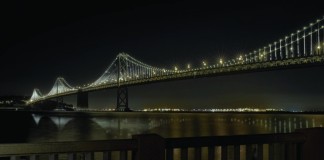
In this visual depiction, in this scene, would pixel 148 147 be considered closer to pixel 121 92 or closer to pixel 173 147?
pixel 173 147

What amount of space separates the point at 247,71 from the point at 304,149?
164 feet

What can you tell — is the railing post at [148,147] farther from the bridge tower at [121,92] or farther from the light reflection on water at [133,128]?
the bridge tower at [121,92]

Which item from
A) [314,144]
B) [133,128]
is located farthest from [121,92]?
[314,144]

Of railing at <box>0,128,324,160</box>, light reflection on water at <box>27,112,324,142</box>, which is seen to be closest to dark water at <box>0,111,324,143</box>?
light reflection on water at <box>27,112,324,142</box>

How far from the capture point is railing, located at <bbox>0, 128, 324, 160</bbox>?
12.2ft

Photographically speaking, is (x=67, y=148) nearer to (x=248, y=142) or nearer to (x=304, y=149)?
(x=248, y=142)

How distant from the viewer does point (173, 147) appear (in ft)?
13.9

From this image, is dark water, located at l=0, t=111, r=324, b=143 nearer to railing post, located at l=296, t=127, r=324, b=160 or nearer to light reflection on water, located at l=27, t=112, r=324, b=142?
light reflection on water, located at l=27, t=112, r=324, b=142

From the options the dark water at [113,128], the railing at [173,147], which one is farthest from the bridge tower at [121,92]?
the railing at [173,147]

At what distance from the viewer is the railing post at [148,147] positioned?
4027mm

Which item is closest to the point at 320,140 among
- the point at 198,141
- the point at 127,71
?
the point at 198,141

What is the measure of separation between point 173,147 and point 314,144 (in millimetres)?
1503

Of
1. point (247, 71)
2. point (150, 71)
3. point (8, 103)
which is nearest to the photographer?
point (247, 71)

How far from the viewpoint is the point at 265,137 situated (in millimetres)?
4742
